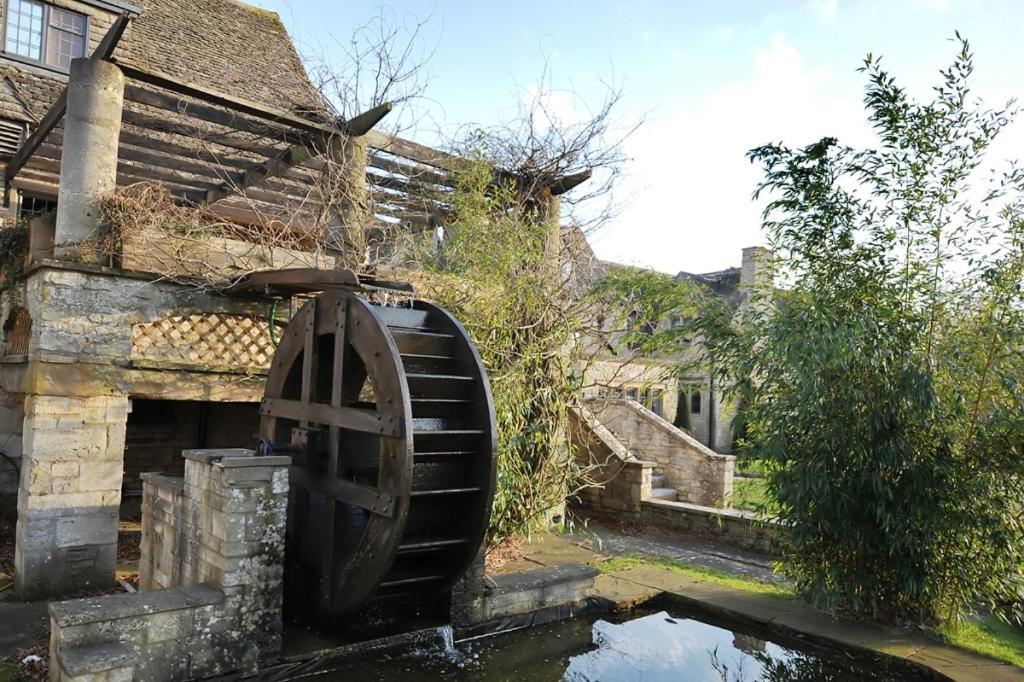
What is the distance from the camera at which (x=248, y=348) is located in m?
6.69

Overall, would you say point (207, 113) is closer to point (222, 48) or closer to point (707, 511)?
point (222, 48)

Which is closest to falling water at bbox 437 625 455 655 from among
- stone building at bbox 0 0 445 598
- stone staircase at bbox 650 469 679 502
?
stone building at bbox 0 0 445 598

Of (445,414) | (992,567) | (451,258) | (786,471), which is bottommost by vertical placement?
(992,567)

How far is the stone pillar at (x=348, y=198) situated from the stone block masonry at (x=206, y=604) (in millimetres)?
3185

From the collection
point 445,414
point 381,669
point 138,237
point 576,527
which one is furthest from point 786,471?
point 138,237

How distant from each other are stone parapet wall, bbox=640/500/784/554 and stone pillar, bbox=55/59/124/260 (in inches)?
264

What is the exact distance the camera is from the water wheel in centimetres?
444

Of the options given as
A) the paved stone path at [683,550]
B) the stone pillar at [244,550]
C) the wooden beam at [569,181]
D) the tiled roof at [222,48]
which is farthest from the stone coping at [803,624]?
the tiled roof at [222,48]

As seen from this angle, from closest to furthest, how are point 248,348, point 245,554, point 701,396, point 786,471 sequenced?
point 245,554 < point 786,471 < point 248,348 < point 701,396

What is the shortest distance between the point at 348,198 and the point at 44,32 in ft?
21.4

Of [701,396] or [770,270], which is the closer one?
[770,270]

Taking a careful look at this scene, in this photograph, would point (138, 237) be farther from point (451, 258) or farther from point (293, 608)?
point (293, 608)

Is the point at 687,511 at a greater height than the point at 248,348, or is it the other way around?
the point at 248,348

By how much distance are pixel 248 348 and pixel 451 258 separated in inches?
82.8
